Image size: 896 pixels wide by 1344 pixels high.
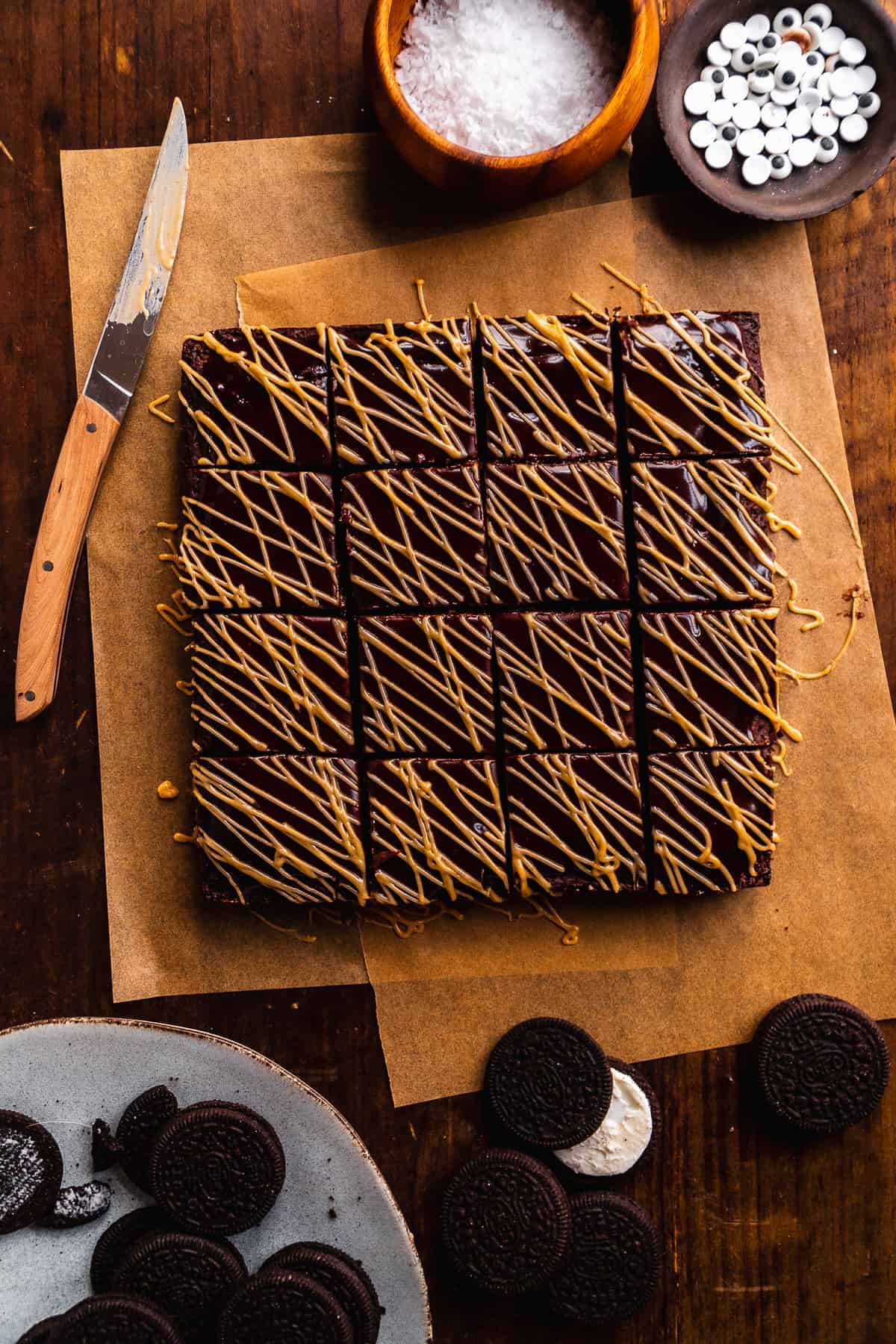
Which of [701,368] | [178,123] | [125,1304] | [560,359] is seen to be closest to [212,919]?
[125,1304]

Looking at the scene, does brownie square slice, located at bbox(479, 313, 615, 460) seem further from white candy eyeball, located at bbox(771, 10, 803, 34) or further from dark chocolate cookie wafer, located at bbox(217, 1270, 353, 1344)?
dark chocolate cookie wafer, located at bbox(217, 1270, 353, 1344)

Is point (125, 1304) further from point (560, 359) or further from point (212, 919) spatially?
point (560, 359)

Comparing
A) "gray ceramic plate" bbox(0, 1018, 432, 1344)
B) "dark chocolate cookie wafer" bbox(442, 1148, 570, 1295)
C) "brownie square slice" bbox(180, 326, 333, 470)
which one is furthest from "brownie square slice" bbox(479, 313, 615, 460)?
"dark chocolate cookie wafer" bbox(442, 1148, 570, 1295)

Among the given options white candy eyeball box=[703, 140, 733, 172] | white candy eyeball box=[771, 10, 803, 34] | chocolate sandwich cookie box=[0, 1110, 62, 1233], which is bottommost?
chocolate sandwich cookie box=[0, 1110, 62, 1233]

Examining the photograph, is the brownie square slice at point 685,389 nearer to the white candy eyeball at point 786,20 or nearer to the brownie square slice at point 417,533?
the brownie square slice at point 417,533

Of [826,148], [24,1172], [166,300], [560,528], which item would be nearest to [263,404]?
[166,300]

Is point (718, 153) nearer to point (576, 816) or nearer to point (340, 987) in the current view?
point (576, 816)
